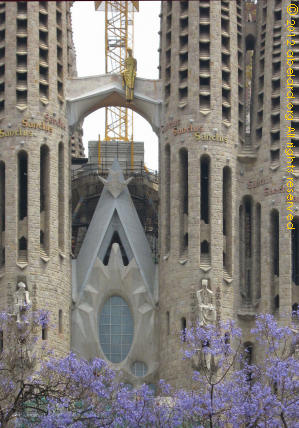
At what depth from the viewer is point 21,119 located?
7194 cm

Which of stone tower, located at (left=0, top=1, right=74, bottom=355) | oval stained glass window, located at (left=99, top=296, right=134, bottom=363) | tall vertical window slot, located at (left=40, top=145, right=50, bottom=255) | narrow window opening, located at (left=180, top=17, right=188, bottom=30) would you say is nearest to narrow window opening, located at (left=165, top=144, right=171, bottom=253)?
oval stained glass window, located at (left=99, top=296, right=134, bottom=363)

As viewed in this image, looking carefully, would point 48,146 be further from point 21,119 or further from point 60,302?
point 60,302

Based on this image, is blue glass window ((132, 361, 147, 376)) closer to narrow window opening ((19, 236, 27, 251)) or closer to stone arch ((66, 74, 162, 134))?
narrow window opening ((19, 236, 27, 251))

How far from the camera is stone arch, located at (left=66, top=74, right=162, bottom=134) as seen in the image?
74250 mm

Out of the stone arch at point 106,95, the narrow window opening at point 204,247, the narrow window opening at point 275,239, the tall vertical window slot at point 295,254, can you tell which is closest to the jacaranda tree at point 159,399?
the tall vertical window slot at point 295,254

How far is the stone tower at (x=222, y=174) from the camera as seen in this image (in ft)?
233

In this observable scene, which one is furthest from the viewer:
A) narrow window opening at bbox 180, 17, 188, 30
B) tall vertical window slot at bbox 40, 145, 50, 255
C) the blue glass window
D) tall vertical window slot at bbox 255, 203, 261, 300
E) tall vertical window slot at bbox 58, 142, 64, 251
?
narrow window opening at bbox 180, 17, 188, 30

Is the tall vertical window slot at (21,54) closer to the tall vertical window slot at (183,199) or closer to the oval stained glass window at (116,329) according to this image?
the tall vertical window slot at (183,199)

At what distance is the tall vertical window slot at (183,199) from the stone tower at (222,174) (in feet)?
0.13

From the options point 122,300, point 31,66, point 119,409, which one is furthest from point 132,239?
point 119,409

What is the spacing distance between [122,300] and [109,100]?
857 cm

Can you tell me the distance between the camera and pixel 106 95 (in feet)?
247

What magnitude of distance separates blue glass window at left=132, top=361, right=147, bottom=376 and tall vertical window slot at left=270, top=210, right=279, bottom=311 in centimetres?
579

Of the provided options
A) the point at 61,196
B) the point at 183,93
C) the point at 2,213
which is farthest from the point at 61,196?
the point at 183,93
